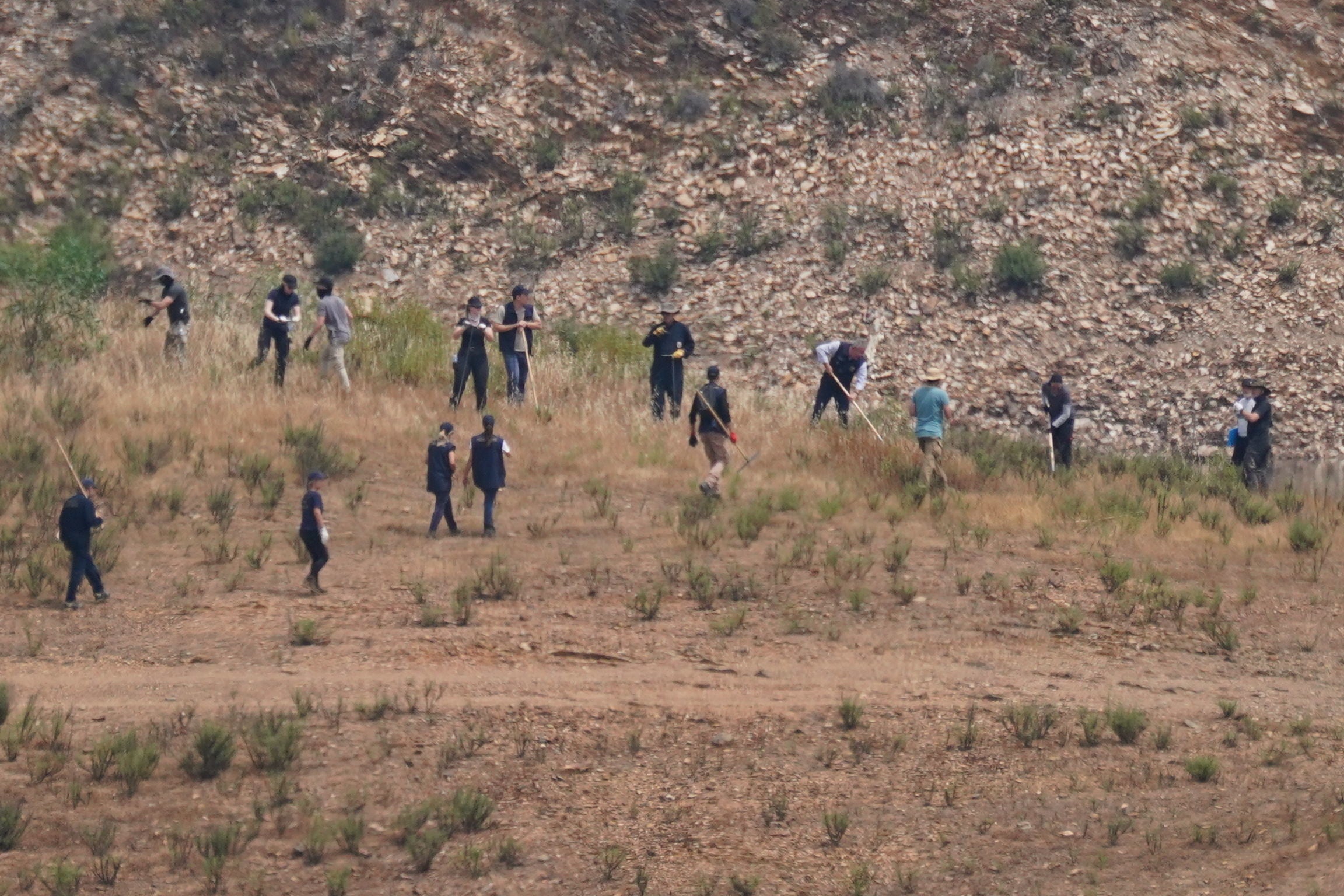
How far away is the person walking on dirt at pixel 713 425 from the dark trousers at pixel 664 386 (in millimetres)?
2876

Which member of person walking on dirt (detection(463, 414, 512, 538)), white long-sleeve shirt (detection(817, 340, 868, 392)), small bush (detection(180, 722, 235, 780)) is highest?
white long-sleeve shirt (detection(817, 340, 868, 392))

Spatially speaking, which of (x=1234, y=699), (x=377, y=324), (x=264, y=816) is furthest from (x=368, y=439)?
(x=1234, y=699)

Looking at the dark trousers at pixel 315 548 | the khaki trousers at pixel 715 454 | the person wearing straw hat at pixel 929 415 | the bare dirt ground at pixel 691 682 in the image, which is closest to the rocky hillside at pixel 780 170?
the person wearing straw hat at pixel 929 415

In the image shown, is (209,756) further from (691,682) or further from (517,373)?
(517,373)

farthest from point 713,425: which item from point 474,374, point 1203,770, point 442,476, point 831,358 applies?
point 1203,770

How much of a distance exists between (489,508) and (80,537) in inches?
144

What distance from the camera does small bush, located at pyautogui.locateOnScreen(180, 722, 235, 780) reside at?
10.2m

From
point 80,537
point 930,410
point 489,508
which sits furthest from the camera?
point 930,410

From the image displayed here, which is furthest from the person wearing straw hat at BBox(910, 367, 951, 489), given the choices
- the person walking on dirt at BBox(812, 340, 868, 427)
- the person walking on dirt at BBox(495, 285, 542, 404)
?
the person walking on dirt at BBox(495, 285, 542, 404)

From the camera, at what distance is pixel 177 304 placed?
63.2ft

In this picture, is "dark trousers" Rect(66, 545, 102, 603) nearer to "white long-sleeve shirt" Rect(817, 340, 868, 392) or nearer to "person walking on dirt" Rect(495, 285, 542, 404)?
"person walking on dirt" Rect(495, 285, 542, 404)

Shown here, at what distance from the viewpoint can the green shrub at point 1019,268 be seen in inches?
998

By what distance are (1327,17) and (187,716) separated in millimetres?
25185

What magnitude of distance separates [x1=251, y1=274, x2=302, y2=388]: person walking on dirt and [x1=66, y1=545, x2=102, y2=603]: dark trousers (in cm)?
570
